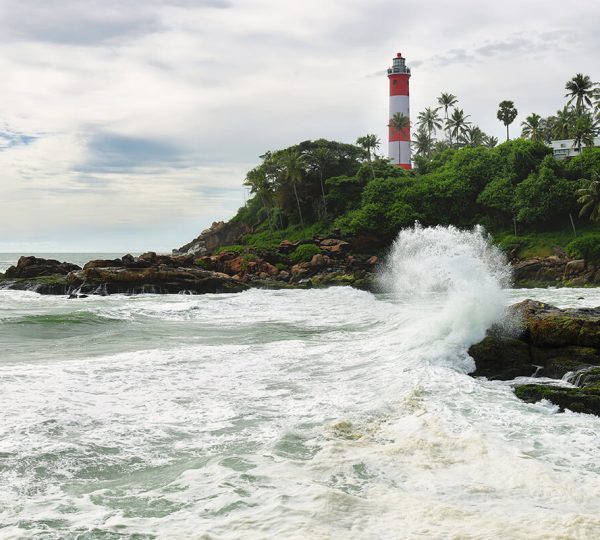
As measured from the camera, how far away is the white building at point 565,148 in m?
53.6

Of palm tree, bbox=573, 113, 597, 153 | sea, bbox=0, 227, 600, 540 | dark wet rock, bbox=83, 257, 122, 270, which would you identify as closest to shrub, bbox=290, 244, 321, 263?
dark wet rock, bbox=83, 257, 122, 270

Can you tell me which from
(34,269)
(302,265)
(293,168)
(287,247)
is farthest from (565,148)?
(34,269)

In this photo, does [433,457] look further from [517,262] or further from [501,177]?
[501,177]

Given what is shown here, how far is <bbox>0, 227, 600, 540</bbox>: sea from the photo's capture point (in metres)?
5.26

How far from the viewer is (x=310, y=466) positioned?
6531 mm

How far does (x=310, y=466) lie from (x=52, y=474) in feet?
8.98

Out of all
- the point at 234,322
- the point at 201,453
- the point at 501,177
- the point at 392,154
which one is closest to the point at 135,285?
the point at 234,322

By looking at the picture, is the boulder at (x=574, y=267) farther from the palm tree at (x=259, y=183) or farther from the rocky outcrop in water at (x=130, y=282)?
the palm tree at (x=259, y=183)

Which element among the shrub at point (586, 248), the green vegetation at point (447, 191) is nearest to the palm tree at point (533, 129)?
the green vegetation at point (447, 191)

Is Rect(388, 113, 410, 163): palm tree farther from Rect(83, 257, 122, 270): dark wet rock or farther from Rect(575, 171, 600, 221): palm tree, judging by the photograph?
Rect(83, 257, 122, 270): dark wet rock

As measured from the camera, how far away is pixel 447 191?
51.6m

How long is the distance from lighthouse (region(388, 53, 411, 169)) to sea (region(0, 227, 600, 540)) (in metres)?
53.2

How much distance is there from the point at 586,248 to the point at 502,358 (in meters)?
33.5

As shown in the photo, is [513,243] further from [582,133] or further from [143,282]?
[143,282]
